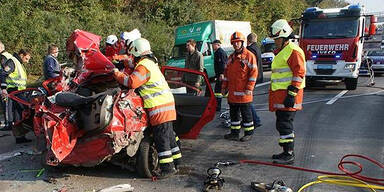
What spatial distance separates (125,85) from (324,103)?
20.9 feet

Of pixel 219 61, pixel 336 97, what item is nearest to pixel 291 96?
pixel 219 61

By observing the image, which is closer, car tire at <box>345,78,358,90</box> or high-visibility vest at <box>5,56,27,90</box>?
high-visibility vest at <box>5,56,27,90</box>

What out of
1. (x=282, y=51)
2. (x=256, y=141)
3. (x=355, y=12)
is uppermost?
(x=355, y=12)

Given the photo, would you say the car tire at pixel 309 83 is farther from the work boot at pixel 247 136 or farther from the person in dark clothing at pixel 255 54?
the work boot at pixel 247 136

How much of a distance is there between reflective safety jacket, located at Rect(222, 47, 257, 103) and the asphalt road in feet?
2.45

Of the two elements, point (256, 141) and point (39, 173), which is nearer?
point (39, 173)

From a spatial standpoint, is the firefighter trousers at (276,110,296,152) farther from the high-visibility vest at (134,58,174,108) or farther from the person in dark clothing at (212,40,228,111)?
the person in dark clothing at (212,40,228,111)

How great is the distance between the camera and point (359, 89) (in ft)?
37.9

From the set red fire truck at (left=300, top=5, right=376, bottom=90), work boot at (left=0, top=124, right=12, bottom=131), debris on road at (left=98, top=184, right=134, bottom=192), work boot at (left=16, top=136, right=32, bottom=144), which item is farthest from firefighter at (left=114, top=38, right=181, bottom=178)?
red fire truck at (left=300, top=5, right=376, bottom=90)

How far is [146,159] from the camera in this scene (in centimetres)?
433

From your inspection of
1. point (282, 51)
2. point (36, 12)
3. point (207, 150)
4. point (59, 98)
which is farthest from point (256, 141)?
point (36, 12)

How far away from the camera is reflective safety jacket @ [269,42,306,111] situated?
15.6 ft

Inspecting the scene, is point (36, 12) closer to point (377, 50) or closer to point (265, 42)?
point (265, 42)

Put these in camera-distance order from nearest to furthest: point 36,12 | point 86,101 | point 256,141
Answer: point 86,101 < point 256,141 < point 36,12
